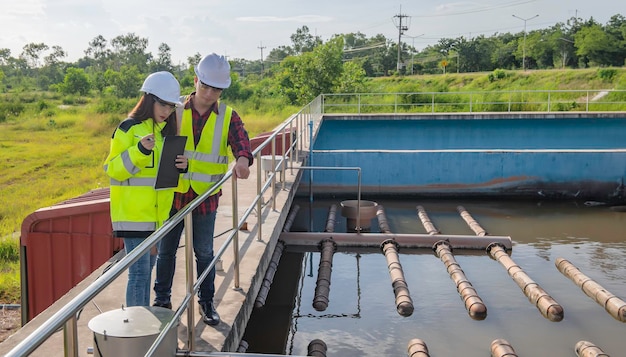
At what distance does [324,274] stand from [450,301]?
4.92 feet

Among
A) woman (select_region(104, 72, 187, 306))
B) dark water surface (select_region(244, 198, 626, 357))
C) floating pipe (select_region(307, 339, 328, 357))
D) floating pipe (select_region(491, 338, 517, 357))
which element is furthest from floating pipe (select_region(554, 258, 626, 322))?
woman (select_region(104, 72, 187, 306))

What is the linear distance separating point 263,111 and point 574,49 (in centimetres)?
3875

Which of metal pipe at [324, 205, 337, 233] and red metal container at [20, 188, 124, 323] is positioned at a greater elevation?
red metal container at [20, 188, 124, 323]

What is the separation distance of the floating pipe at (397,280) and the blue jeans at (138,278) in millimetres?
3616

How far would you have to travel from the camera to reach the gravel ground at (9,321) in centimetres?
616

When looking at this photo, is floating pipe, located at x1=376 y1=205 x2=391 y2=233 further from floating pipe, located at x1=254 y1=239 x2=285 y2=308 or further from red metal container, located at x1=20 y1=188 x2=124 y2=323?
red metal container, located at x1=20 y1=188 x2=124 y2=323

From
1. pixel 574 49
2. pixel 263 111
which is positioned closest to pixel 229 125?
pixel 263 111

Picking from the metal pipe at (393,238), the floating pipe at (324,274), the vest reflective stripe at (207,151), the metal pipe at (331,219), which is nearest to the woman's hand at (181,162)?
the vest reflective stripe at (207,151)

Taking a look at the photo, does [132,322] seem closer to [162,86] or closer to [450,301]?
[162,86]

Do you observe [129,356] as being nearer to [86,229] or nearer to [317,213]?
[86,229]

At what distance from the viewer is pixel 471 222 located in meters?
10.3

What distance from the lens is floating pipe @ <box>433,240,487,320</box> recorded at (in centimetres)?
629

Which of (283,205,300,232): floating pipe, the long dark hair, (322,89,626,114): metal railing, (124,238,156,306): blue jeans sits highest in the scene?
Answer: (322,89,626,114): metal railing

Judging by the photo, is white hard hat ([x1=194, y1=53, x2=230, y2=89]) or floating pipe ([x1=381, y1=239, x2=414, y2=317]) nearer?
white hard hat ([x1=194, y1=53, x2=230, y2=89])
